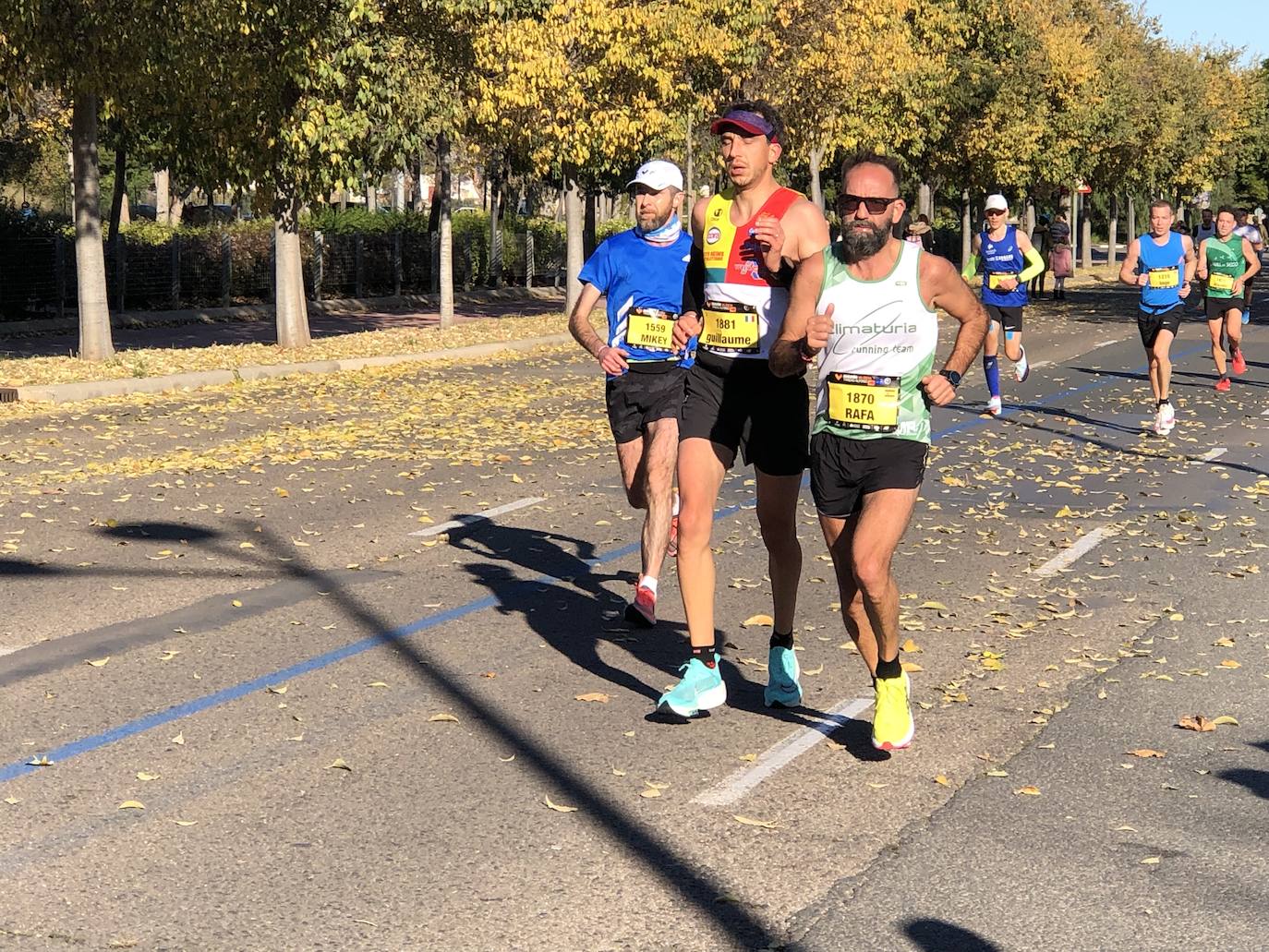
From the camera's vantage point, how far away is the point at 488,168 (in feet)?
177

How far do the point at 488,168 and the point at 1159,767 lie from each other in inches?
1929

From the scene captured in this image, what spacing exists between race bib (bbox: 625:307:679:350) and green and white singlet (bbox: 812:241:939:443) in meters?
2.39

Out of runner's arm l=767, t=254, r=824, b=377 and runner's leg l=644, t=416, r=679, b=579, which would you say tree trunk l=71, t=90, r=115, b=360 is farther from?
runner's arm l=767, t=254, r=824, b=377

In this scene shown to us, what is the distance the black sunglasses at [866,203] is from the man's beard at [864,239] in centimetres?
5

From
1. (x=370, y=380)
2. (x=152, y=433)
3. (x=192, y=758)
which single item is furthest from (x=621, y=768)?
(x=370, y=380)

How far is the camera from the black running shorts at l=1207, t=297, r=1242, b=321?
20.7m

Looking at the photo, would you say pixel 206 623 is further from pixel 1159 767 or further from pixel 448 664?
pixel 1159 767

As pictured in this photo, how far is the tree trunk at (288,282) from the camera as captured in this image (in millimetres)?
25828

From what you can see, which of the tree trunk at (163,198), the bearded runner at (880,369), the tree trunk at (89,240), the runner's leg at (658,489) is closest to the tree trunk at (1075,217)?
the tree trunk at (163,198)

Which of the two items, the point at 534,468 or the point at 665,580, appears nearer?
the point at 665,580

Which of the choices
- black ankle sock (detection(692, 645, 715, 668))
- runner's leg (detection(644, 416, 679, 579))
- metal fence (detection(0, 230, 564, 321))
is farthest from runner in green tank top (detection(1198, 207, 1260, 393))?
metal fence (detection(0, 230, 564, 321))

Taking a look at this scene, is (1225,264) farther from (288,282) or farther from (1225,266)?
(288,282)

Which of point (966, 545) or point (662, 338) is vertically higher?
point (662, 338)

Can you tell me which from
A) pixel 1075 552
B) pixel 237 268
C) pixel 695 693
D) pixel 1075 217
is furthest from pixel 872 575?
pixel 1075 217
